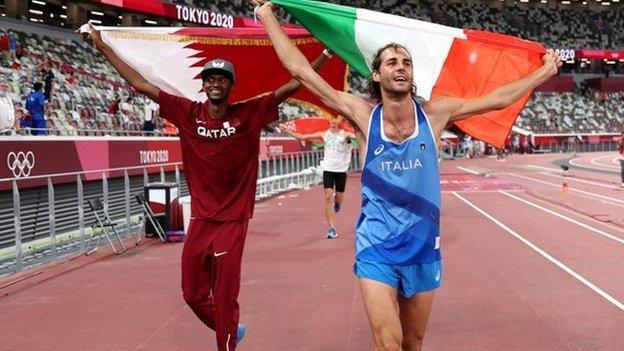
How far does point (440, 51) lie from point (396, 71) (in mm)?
1400

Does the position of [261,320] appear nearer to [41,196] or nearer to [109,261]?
[109,261]

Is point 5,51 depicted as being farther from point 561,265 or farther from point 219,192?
point 219,192

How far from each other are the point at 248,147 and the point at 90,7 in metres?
33.4

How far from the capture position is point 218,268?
4422 mm

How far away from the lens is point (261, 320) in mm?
6336

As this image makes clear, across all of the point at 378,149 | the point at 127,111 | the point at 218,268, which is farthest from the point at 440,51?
the point at 127,111

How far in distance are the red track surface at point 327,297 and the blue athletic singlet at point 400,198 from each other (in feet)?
6.91

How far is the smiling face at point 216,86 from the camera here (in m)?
4.43

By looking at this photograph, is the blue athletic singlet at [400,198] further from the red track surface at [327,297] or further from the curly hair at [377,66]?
the red track surface at [327,297]

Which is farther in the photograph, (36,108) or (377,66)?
(36,108)

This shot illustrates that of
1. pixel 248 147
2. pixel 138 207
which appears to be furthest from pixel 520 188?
pixel 248 147

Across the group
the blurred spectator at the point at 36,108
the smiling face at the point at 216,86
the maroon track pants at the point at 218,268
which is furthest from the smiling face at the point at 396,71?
the blurred spectator at the point at 36,108

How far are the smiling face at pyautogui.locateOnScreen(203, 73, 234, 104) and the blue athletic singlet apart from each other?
1.24 metres

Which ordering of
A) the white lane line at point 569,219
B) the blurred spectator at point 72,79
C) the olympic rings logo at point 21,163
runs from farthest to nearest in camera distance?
the blurred spectator at point 72,79 → the white lane line at point 569,219 → the olympic rings logo at point 21,163
